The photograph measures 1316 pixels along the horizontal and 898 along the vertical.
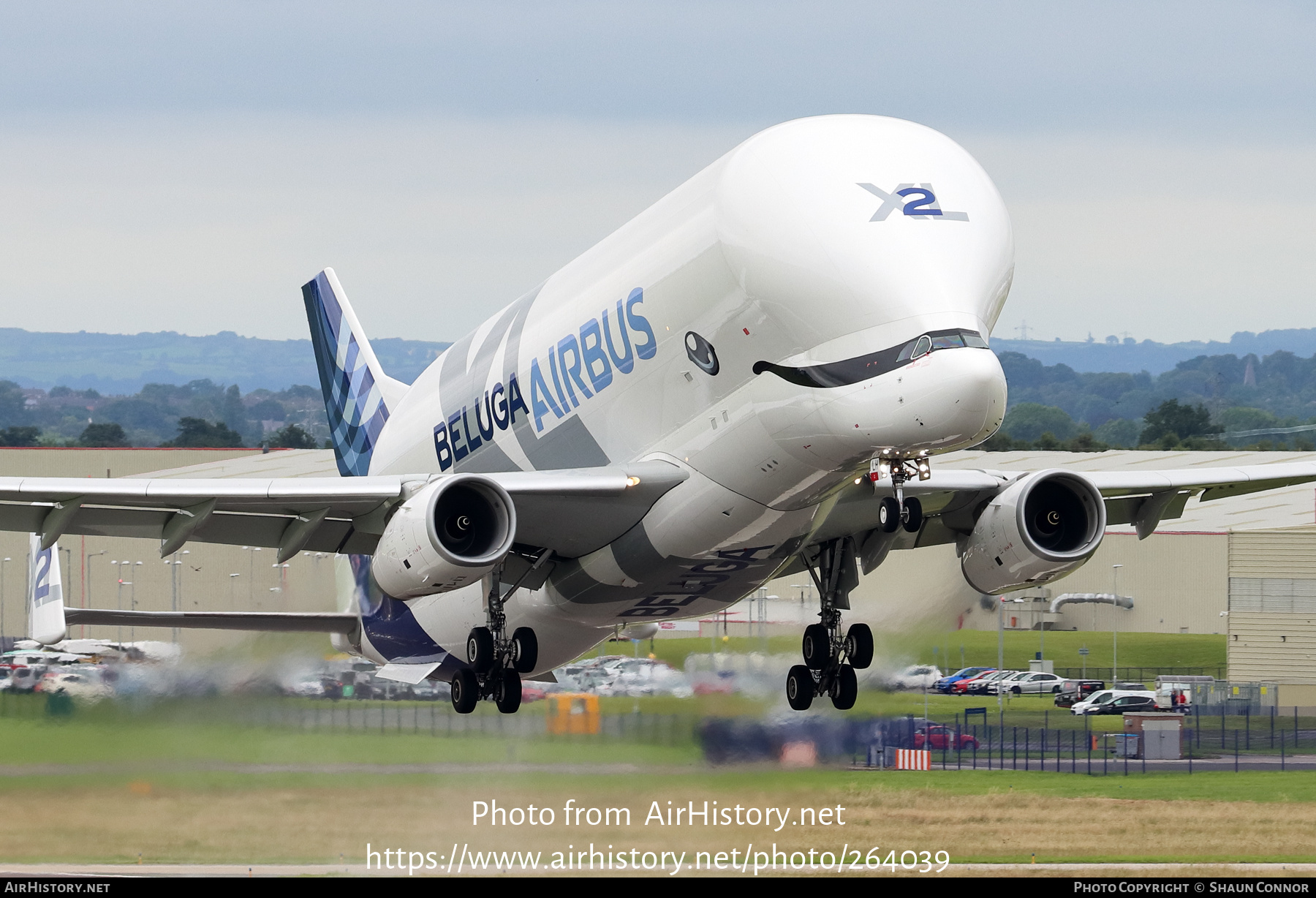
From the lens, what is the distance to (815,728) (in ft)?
129

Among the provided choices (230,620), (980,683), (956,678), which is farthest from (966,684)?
(230,620)

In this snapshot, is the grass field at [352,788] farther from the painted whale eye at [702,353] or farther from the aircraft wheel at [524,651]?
the painted whale eye at [702,353]

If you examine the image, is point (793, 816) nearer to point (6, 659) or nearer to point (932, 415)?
point (932, 415)

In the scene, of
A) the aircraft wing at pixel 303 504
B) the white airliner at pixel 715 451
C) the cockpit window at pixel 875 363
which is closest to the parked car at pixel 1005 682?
the white airliner at pixel 715 451

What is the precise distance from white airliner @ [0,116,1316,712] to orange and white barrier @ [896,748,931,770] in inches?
574

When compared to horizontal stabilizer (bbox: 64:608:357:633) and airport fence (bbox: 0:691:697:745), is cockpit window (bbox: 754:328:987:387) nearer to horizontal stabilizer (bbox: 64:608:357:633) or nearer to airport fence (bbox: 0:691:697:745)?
horizontal stabilizer (bbox: 64:608:357:633)

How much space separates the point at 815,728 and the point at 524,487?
56.1 feet

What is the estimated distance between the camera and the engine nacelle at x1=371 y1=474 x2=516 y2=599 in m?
23.5

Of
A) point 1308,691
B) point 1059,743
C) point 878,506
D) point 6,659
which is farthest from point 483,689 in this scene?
point 1308,691

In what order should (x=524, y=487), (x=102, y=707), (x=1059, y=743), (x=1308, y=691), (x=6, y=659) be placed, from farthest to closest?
1. (x=1308, y=691)
2. (x=1059, y=743)
3. (x=6, y=659)
4. (x=102, y=707)
5. (x=524, y=487)

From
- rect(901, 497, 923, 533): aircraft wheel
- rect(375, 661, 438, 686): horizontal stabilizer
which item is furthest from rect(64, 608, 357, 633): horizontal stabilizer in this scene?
rect(901, 497, 923, 533): aircraft wheel

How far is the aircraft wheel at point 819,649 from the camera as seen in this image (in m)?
28.0

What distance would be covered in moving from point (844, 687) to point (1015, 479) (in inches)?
156

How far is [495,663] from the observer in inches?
1027
